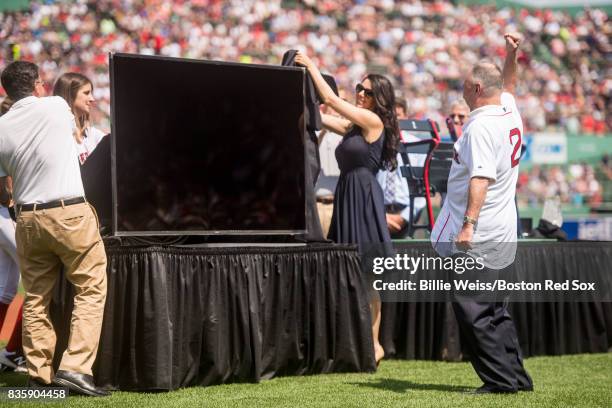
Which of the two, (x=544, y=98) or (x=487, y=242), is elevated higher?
(x=544, y=98)

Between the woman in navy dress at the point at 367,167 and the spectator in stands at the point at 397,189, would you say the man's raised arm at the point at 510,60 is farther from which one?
the spectator in stands at the point at 397,189

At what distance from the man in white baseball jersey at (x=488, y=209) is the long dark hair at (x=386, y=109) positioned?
1177 millimetres

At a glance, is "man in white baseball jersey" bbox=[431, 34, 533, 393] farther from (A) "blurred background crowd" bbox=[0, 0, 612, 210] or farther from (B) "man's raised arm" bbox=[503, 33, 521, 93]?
(A) "blurred background crowd" bbox=[0, 0, 612, 210]

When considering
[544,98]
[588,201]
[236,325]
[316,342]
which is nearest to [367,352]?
[316,342]

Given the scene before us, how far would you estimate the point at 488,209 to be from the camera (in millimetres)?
5023

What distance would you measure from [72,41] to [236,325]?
1329cm

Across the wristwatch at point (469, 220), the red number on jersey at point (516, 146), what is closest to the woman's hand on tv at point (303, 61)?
the red number on jersey at point (516, 146)

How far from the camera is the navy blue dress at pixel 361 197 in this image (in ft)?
20.5

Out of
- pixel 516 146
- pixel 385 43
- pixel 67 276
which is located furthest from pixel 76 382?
pixel 385 43

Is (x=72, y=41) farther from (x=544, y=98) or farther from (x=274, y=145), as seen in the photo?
(x=274, y=145)

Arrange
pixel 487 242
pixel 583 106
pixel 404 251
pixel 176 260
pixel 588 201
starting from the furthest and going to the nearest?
pixel 583 106
pixel 588 201
pixel 404 251
pixel 176 260
pixel 487 242

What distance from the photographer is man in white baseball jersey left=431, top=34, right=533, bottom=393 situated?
4945mm

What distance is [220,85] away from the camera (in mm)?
5562

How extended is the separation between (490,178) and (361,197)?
1500mm
